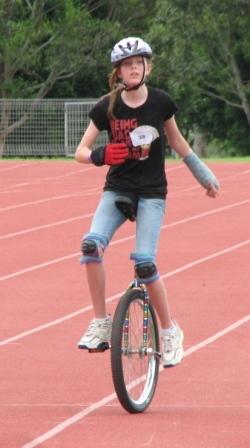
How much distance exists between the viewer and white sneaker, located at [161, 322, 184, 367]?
26.3 feet

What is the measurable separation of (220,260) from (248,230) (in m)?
2.87

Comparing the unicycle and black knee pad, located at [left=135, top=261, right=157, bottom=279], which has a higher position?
black knee pad, located at [left=135, top=261, right=157, bottom=279]

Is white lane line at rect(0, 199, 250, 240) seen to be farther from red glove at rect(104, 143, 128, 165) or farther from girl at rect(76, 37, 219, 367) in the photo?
red glove at rect(104, 143, 128, 165)

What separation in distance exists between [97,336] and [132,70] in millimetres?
1341

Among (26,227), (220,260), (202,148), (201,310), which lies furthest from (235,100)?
(201,310)

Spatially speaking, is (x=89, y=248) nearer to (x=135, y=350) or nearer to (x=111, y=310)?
(x=135, y=350)

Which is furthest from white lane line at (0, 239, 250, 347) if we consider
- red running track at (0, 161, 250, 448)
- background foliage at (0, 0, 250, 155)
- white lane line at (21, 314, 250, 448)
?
background foliage at (0, 0, 250, 155)

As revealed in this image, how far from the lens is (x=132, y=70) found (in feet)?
25.3

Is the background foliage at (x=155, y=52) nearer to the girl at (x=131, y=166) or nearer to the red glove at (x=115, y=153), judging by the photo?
the girl at (x=131, y=166)

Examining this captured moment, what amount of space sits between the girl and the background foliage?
4593 cm

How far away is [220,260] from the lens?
51.7 ft

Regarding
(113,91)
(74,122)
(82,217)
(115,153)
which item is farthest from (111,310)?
(74,122)

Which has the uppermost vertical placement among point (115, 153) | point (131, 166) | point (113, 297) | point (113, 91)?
point (113, 91)

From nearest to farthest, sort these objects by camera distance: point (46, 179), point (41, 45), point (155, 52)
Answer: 1. point (46, 179)
2. point (41, 45)
3. point (155, 52)
